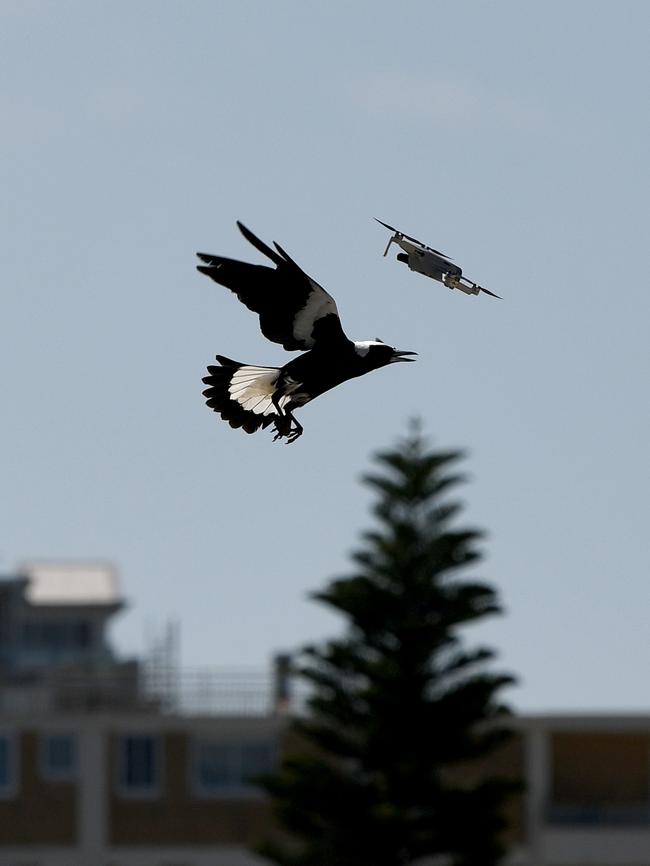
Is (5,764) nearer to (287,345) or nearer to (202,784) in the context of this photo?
(202,784)

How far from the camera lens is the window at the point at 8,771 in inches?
2408

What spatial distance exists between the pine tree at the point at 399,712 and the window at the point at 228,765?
10.5 m

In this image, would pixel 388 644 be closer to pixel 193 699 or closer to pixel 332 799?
pixel 332 799

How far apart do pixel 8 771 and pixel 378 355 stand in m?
52.6

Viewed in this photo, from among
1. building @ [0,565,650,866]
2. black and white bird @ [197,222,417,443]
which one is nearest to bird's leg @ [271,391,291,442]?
black and white bird @ [197,222,417,443]

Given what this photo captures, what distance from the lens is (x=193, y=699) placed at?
205 ft

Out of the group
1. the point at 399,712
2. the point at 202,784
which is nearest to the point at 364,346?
the point at 399,712

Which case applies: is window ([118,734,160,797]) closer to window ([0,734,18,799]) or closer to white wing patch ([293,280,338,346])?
window ([0,734,18,799])

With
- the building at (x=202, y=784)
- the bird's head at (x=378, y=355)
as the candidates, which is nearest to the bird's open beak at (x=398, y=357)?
the bird's head at (x=378, y=355)

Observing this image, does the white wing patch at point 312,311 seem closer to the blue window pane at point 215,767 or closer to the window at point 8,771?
the blue window pane at point 215,767

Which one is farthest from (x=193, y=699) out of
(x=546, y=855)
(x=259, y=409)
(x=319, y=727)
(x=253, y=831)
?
(x=259, y=409)

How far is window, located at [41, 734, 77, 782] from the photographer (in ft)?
202

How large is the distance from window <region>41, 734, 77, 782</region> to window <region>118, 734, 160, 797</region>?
1154 millimetres

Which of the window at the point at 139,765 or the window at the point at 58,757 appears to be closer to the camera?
the window at the point at 139,765
